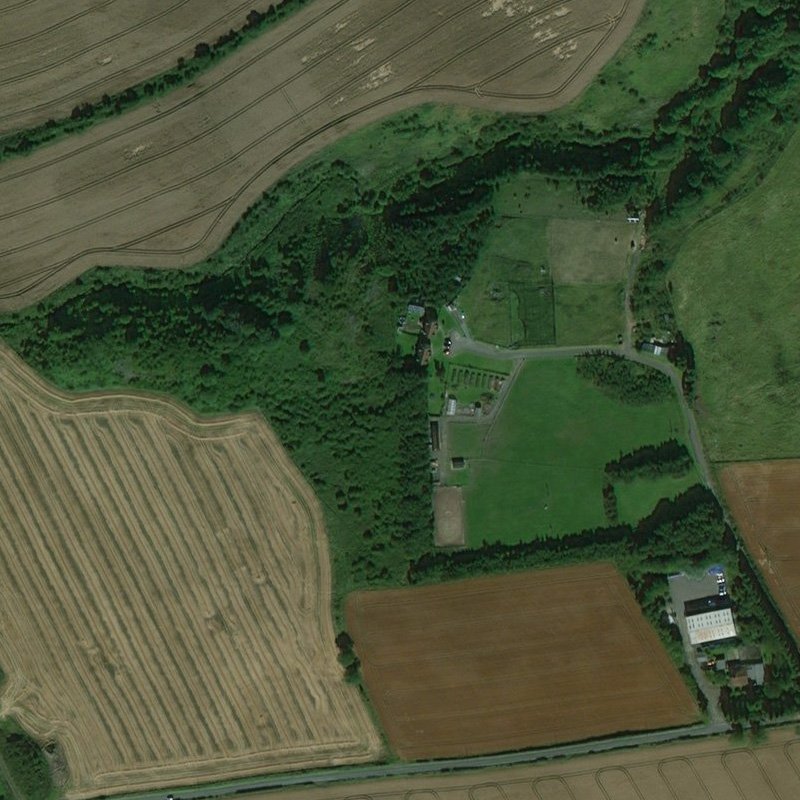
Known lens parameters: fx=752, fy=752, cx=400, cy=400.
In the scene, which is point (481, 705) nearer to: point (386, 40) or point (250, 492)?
point (250, 492)

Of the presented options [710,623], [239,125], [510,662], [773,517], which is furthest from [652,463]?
[239,125]

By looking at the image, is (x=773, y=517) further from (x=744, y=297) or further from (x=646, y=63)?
(x=646, y=63)

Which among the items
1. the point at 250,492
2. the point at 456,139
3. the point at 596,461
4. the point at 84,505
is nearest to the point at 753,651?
the point at 596,461

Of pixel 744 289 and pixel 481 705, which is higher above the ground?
pixel 744 289

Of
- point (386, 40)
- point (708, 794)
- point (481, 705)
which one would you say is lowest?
point (708, 794)

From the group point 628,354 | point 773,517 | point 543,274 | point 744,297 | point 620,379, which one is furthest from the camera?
point 773,517

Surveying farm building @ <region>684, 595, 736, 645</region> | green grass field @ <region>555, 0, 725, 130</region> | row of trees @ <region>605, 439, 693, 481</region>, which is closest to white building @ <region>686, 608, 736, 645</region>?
farm building @ <region>684, 595, 736, 645</region>

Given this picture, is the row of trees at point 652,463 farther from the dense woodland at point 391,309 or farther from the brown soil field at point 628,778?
the brown soil field at point 628,778
